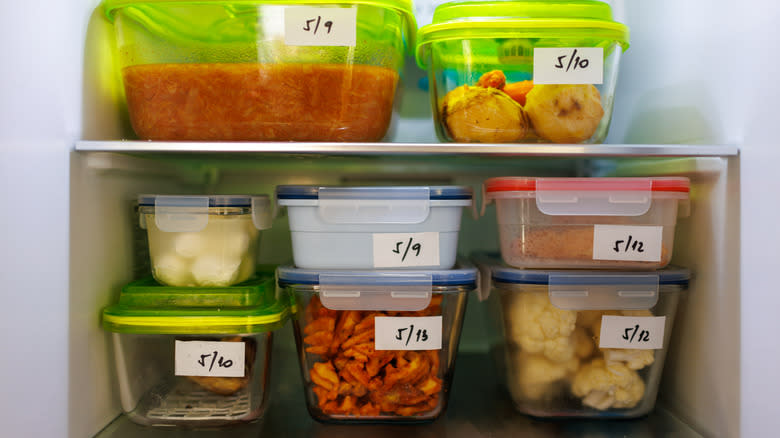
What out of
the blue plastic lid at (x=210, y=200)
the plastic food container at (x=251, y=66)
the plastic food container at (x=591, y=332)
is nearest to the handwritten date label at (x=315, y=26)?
the plastic food container at (x=251, y=66)

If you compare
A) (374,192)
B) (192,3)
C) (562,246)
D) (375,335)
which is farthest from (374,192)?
(192,3)

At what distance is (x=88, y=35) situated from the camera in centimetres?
92

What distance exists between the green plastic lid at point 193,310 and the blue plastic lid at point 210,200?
158mm

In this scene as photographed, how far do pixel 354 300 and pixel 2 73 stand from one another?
63cm

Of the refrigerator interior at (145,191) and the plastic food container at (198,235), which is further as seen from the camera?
the plastic food container at (198,235)

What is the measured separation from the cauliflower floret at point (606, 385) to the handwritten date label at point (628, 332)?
0.14 ft

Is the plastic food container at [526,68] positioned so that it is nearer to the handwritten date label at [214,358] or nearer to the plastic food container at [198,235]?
the plastic food container at [198,235]

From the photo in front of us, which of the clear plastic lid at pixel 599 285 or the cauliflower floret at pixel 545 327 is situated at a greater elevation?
the clear plastic lid at pixel 599 285

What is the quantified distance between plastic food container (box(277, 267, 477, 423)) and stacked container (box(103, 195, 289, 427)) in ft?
0.31

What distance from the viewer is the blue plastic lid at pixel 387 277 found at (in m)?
0.94

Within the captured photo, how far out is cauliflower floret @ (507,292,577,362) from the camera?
96 centimetres

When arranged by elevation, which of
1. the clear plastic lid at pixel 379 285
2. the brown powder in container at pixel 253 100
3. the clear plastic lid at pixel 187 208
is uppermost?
the brown powder in container at pixel 253 100

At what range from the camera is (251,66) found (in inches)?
37.1

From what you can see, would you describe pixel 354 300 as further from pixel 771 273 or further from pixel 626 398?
pixel 771 273
